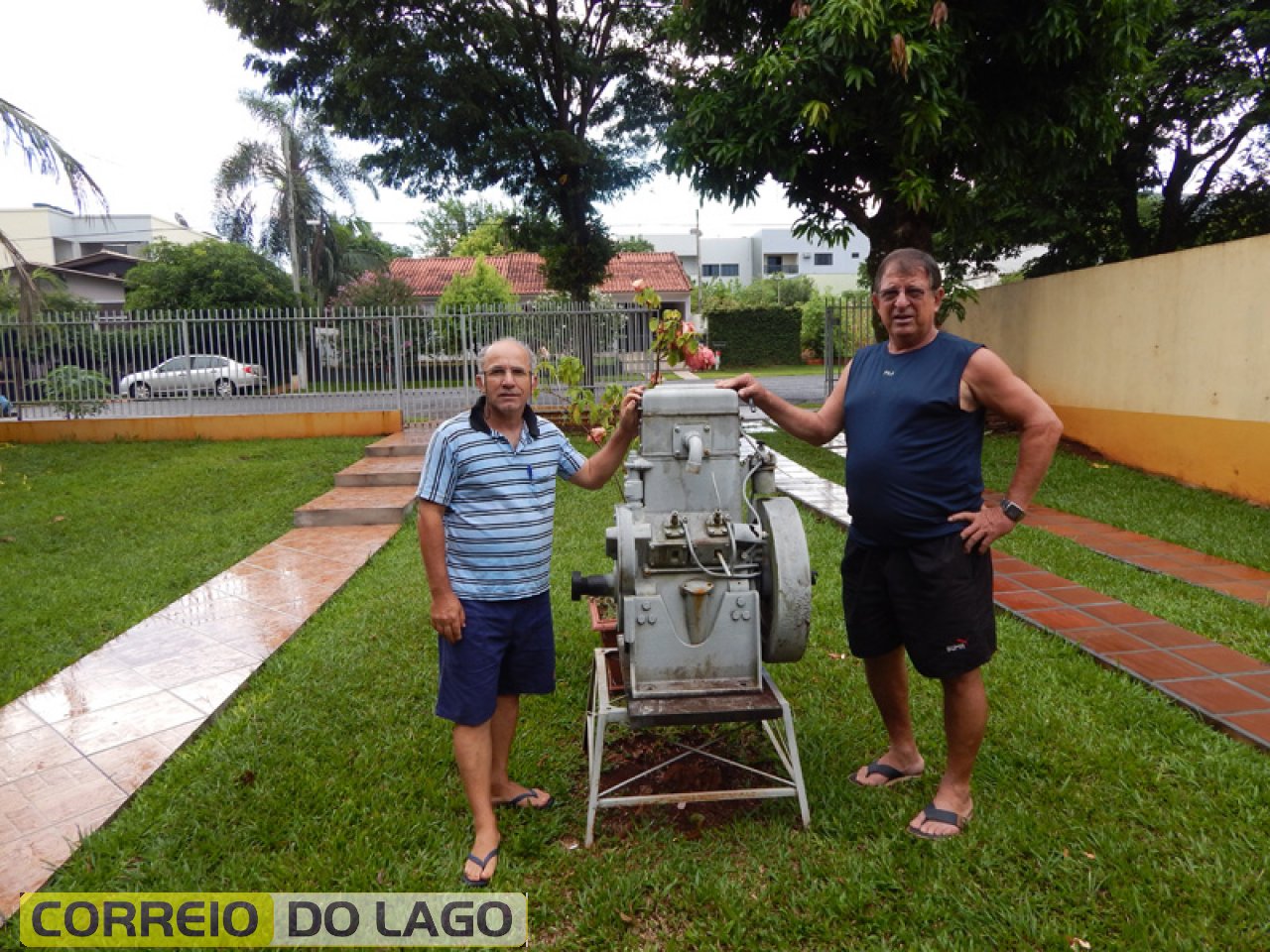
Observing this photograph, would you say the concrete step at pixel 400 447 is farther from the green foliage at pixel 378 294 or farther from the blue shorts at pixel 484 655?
the green foliage at pixel 378 294

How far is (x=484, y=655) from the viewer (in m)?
2.36

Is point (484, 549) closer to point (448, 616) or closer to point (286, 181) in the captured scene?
point (448, 616)

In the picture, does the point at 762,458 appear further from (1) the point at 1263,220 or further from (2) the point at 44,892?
(1) the point at 1263,220

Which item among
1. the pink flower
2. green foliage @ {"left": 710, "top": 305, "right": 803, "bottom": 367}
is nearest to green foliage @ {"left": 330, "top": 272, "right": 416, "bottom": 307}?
green foliage @ {"left": 710, "top": 305, "right": 803, "bottom": 367}

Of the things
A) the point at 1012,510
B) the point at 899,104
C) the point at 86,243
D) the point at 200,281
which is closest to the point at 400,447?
the point at 899,104

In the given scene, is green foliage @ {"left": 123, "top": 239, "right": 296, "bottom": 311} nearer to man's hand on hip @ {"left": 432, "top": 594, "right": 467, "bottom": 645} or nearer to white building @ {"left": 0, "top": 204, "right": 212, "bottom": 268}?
white building @ {"left": 0, "top": 204, "right": 212, "bottom": 268}

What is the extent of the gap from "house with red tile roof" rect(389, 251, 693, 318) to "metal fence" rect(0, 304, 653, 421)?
15.4 m

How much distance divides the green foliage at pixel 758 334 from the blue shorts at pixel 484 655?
25.7 meters

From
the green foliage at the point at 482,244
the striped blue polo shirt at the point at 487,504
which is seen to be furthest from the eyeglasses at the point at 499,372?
the green foliage at the point at 482,244

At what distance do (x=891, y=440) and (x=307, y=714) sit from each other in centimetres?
244

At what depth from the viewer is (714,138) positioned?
7379mm

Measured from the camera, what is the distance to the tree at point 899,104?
6312 mm

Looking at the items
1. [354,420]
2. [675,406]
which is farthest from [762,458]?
[354,420]

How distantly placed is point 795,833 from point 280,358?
10.9 m
